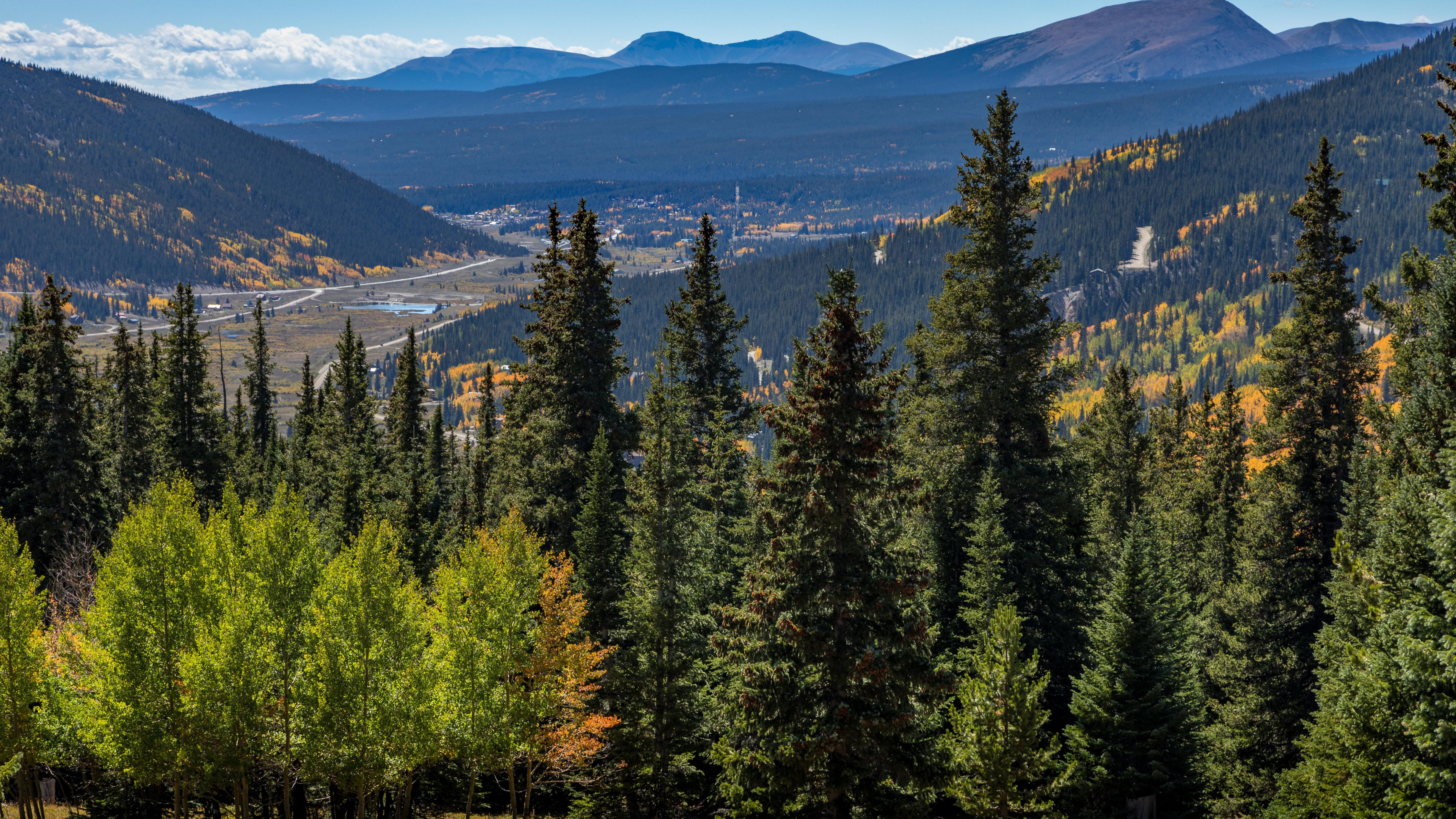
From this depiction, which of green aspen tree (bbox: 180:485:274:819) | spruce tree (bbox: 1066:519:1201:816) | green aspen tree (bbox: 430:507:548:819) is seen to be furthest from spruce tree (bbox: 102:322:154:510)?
spruce tree (bbox: 1066:519:1201:816)

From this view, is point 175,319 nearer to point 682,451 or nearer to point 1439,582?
point 682,451

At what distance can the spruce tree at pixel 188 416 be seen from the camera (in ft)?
186

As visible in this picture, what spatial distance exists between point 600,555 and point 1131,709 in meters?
18.8

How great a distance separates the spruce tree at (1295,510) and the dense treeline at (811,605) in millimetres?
134

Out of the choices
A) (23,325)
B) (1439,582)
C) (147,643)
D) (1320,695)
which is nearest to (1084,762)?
(1320,695)

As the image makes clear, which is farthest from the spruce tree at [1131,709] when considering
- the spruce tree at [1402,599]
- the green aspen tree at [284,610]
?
the green aspen tree at [284,610]

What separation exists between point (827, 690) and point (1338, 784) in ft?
47.1

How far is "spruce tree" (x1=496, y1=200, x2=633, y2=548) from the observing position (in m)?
40.8

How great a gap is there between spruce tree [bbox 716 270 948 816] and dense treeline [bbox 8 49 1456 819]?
3.9 inches

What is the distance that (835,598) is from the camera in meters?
23.8

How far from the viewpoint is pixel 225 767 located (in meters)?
29.3

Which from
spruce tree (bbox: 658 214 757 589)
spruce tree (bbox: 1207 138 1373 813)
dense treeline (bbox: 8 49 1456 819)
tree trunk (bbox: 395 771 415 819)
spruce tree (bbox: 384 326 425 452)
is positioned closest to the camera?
dense treeline (bbox: 8 49 1456 819)

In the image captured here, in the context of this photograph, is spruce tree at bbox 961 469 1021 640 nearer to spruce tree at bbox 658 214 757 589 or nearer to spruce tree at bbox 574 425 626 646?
spruce tree at bbox 658 214 757 589

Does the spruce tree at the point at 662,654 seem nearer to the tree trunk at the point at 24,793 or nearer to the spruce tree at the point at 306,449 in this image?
Result: the tree trunk at the point at 24,793
